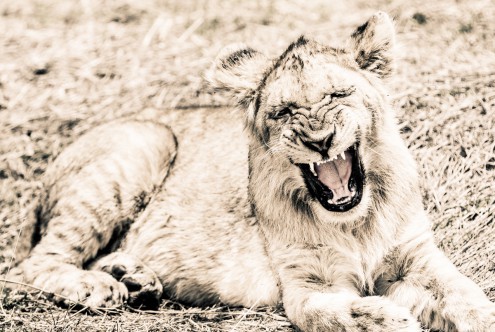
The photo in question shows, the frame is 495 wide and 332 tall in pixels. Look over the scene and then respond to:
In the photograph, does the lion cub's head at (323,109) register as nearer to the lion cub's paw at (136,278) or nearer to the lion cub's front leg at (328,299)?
the lion cub's front leg at (328,299)

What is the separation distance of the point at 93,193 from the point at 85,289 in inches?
35.4

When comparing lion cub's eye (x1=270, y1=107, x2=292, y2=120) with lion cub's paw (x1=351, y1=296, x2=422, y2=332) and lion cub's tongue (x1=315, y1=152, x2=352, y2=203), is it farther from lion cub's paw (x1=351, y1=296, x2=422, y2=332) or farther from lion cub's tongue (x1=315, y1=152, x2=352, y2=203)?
lion cub's paw (x1=351, y1=296, x2=422, y2=332)

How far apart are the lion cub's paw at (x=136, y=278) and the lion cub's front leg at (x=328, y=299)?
0.88 m

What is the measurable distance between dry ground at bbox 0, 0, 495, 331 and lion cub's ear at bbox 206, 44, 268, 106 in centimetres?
90

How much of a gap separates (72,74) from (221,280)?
328 centimetres

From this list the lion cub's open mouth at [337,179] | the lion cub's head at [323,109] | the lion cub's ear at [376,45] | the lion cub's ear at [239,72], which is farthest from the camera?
the lion cub's ear at [239,72]

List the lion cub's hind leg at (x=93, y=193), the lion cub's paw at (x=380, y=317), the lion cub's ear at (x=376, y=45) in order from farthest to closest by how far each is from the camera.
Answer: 1. the lion cub's hind leg at (x=93, y=193)
2. the lion cub's ear at (x=376, y=45)
3. the lion cub's paw at (x=380, y=317)

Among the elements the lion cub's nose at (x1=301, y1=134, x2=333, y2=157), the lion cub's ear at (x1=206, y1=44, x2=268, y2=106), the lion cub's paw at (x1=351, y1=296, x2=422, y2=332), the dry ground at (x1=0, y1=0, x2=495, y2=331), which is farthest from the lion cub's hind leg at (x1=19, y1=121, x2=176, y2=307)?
the lion cub's paw at (x1=351, y1=296, x2=422, y2=332)

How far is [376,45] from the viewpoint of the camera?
4410 millimetres

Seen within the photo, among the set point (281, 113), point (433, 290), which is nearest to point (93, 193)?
point (281, 113)

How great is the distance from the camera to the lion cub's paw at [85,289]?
4.61 meters

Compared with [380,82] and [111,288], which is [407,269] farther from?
[111,288]

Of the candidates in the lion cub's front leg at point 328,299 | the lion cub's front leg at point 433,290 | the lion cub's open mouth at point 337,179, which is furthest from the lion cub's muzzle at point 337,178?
the lion cub's front leg at point 433,290

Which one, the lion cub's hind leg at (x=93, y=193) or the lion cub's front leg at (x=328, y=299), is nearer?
the lion cub's front leg at (x=328, y=299)
